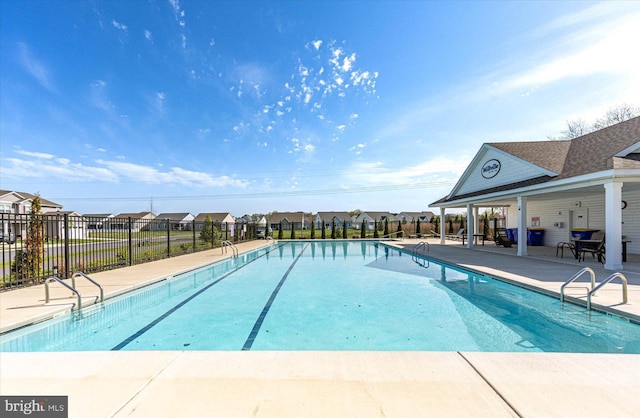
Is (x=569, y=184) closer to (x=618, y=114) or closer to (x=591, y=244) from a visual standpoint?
(x=591, y=244)

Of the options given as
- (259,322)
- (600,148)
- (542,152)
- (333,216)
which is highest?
(542,152)

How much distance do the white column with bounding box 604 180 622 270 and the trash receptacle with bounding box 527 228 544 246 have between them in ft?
30.7

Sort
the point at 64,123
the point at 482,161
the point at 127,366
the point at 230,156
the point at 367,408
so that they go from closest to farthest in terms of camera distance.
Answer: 1. the point at 367,408
2. the point at 127,366
3. the point at 64,123
4. the point at 482,161
5. the point at 230,156

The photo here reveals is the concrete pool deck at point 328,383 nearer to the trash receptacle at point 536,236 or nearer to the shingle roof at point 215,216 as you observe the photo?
the trash receptacle at point 536,236

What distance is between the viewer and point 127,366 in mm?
2863

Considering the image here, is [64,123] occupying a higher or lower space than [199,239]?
higher

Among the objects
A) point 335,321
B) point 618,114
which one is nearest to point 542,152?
point 335,321

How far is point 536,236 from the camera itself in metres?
16.5

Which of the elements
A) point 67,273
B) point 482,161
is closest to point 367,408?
point 67,273

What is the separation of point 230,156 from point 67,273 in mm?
17611

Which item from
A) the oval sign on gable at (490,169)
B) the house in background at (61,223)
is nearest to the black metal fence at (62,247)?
the house in background at (61,223)

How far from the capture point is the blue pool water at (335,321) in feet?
13.3

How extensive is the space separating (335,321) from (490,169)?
46.6 ft

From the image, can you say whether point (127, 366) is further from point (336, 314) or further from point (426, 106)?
point (426, 106)
